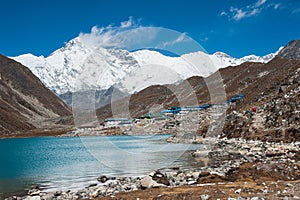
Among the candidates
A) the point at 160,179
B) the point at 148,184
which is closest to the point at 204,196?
the point at 148,184

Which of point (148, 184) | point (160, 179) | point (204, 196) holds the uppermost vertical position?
point (204, 196)

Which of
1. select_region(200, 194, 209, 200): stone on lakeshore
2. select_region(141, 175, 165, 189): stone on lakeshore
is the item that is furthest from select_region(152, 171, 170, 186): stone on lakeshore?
select_region(200, 194, 209, 200): stone on lakeshore

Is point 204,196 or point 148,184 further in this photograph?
point 148,184

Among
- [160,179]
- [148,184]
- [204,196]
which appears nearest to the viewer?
[204,196]

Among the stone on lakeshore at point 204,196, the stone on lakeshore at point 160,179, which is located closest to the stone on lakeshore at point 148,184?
the stone on lakeshore at point 160,179

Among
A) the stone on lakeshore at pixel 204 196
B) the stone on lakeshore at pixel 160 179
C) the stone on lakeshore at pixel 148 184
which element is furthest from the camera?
the stone on lakeshore at pixel 160 179

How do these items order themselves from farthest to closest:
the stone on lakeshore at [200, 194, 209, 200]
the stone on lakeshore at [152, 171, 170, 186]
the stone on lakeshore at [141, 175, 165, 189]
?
the stone on lakeshore at [152, 171, 170, 186] → the stone on lakeshore at [141, 175, 165, 189] → the stone on lakeshore at [200, 194, 209, 200]

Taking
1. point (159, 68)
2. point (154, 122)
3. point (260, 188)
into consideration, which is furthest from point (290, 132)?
point (154, 122)

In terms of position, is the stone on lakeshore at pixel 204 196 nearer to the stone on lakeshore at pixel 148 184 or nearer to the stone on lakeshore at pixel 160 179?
the stone on lakeshore at pixel 148 184

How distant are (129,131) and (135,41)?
130m

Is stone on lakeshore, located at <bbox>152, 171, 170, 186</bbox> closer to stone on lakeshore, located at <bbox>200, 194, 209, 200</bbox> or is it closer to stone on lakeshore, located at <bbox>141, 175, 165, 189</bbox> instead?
stone on lakeshore, located at <bbox>141, 175, 165, 189</bbox>

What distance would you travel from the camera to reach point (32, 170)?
4406 centimetres

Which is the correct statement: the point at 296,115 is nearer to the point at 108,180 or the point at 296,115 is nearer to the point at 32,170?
the point at 108,180

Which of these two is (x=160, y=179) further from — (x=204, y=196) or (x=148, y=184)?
(x=204, y=196)
